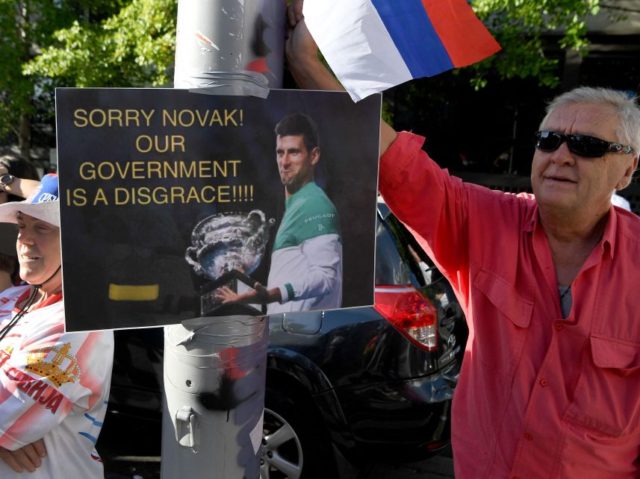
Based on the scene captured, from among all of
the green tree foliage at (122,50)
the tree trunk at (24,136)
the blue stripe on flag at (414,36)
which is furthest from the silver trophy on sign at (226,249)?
the tree trunk at (24,136)

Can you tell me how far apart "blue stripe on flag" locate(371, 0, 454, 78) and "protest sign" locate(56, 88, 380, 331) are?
151 mm

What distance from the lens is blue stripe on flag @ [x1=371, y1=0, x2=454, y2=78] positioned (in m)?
1.62

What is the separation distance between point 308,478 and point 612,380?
2.44 metres

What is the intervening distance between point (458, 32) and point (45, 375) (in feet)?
5.15

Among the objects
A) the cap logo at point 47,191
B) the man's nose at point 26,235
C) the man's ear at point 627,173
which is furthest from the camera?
the cap logo at point 47,191

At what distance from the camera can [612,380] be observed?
1.87 metres

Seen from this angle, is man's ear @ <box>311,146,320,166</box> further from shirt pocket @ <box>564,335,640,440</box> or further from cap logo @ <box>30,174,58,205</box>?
cap logo @ <box>30,174,58,205</box>

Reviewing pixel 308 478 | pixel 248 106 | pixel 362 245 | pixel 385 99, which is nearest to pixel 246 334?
pixel 362 245

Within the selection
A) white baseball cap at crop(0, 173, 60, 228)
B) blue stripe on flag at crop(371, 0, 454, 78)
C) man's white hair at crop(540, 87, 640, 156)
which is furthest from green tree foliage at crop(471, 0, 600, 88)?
white baseball cap at crop(0, 173, 60, 228)

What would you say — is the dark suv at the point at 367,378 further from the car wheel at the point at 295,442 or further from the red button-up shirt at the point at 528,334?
the red button-up shirt at the point at 528,334

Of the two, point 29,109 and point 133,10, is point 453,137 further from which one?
point 29,109

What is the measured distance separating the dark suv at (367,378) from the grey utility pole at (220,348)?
1829mm

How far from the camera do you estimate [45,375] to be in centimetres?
201

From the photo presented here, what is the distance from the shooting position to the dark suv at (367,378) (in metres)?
3.75
